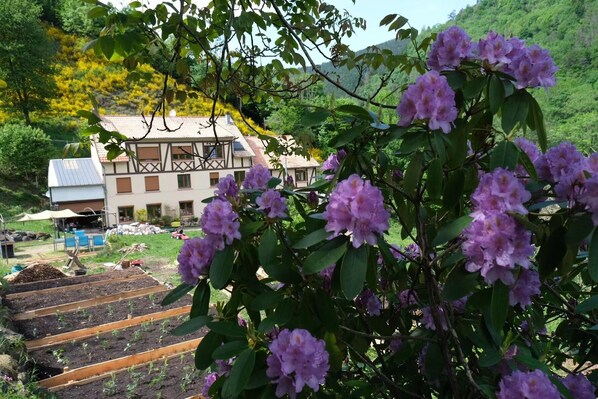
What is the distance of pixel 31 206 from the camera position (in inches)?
715

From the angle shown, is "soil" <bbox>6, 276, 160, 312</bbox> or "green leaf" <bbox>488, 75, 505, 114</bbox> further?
"soil" <bbox>6, 276, 160, 312</bbox>

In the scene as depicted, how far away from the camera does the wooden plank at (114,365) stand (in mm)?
3754

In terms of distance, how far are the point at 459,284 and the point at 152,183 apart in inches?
740

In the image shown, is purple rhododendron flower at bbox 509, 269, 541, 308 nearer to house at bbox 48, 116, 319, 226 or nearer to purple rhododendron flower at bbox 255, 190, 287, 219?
purple rhododendron flower at bbox 255, 190, 287, 219

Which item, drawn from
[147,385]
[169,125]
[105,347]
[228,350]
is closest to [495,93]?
[228,350]

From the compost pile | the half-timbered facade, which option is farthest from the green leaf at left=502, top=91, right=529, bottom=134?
the half-timbered facade

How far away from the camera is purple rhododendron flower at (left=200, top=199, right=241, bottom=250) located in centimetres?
90

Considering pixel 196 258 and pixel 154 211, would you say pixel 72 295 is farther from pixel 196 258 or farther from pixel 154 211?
pixel 154 211

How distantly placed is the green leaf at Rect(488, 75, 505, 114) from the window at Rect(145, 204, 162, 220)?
60.4 feet

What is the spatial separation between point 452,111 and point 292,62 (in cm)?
143

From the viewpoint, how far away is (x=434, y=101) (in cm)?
79

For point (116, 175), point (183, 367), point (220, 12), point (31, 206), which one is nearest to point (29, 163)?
point (31, 206)

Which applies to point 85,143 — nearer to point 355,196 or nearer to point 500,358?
point 355,196

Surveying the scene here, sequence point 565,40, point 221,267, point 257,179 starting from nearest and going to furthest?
point 221,267 < point 257,179 < point 565,40
